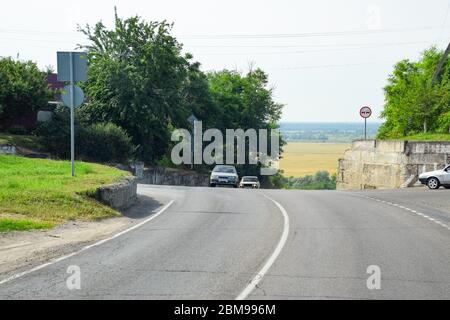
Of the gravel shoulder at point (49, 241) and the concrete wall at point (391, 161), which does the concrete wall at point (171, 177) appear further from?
the gravel shoulder at point (49, 241)

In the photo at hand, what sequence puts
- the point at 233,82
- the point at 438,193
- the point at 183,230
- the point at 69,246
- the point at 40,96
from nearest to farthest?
the point at 69,246 → the point at 183,230 → the point at 438,193 → the point at 40,96 → the point at 233,82

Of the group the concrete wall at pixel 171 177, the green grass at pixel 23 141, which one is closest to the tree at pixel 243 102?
the concrete wall at pixel 171 177

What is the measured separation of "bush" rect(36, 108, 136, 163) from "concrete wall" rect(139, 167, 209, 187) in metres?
3.57

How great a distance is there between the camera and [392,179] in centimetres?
4562

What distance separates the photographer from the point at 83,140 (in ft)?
149

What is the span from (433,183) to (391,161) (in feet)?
25.7

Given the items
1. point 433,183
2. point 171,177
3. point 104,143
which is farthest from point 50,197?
point 171,177

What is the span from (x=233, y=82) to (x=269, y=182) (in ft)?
43.7

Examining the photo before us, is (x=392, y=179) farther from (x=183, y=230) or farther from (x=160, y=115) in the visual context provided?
(x=183, y=230)

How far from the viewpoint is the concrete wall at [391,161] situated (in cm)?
4247

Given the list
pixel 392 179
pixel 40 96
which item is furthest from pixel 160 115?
pixel 392 179

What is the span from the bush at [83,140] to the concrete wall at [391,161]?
1770 cm

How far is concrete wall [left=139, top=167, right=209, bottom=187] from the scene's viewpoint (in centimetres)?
5122

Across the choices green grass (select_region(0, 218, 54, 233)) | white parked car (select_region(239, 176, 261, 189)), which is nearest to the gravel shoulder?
green grass (select_region(0, 218, 54, 233))
